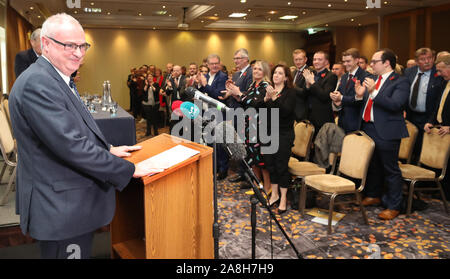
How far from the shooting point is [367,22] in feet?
47.6

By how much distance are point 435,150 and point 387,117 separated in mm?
724

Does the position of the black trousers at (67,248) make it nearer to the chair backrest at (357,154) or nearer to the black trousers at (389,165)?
Result: the chair backrest at (357,154)

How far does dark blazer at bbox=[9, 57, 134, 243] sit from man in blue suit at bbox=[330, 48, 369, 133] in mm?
3307

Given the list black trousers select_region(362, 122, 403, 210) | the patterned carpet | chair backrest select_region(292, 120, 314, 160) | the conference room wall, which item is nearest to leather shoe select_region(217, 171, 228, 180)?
the patterned carpet

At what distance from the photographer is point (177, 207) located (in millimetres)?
1978

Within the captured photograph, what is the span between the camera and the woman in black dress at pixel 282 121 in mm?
3838

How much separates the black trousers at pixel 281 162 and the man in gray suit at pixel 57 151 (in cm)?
248

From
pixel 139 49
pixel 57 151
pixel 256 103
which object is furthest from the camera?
pixel 139 49

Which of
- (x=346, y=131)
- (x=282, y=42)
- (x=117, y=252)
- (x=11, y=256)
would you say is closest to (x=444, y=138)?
(x=346, y=131)

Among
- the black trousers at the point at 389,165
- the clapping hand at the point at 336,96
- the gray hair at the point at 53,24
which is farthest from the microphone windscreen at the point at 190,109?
the clapping hand at the point at 336,96

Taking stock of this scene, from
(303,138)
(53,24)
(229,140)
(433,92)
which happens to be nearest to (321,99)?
(303,138)

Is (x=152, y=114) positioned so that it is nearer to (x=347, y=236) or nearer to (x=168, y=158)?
(x=347, y=236)

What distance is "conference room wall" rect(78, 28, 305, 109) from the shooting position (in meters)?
15.8

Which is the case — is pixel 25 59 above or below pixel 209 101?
above
